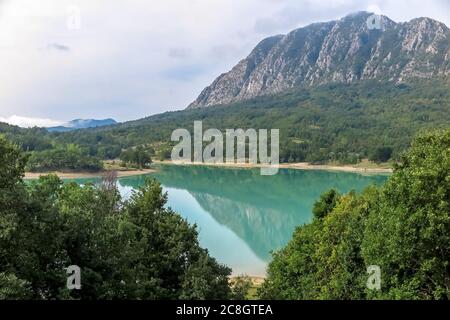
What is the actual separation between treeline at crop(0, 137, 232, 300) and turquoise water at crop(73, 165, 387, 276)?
23.9 ft

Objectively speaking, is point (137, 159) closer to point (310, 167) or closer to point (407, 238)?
point (310, 167)

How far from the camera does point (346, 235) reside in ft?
53.8

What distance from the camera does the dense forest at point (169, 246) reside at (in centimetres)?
1091

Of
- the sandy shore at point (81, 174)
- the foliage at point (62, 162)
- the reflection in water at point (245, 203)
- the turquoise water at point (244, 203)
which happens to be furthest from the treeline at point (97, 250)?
the foliage at point (62, 162)

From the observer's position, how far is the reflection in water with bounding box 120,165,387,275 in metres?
40.7

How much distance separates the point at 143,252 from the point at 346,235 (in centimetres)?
696

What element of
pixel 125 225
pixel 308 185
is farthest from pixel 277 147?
pixel 125 225

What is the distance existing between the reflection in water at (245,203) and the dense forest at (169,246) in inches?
613

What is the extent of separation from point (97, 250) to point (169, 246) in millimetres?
2709

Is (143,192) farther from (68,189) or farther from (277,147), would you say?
(277,147)

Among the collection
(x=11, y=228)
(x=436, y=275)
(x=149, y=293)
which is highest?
(x=11, y=228)

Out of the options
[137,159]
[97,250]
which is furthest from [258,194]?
[97,250]

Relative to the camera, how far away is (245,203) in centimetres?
7000

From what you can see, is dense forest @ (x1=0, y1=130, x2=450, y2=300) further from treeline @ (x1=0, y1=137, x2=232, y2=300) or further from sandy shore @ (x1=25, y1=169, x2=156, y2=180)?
sandy shore @ (x1=25, y1=169, x2=156, y2=180)
